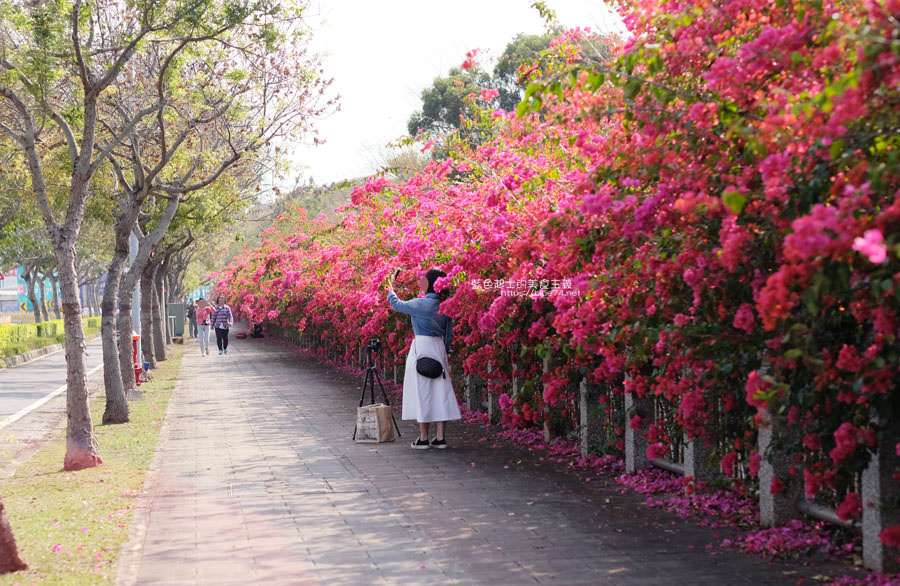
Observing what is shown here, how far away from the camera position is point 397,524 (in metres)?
6.96

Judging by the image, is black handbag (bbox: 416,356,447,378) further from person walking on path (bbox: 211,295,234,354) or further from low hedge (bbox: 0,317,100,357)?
person walking on path (bbox: 211,295,234,354)

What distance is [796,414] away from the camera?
16.7ft

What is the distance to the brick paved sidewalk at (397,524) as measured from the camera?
5.66m

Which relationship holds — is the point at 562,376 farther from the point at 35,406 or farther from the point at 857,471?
the point at 35,406

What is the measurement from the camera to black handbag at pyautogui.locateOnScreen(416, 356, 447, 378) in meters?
10.4

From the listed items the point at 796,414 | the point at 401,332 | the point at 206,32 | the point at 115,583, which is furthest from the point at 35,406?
the point at 796,414

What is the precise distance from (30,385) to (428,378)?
1526 cm

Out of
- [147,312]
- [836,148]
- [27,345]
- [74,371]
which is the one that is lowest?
[27,345]

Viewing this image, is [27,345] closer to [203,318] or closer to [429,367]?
[203,318]

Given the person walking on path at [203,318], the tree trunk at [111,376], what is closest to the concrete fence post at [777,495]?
the tree trunk at [111,376]

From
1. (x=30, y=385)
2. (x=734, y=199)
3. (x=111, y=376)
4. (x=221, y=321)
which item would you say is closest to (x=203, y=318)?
(x=221, y=321)

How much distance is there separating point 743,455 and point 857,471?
6.21 ft

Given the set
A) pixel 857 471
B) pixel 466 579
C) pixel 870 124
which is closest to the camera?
pixel 870 124

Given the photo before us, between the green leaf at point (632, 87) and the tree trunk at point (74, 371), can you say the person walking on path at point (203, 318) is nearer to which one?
the tree trunk at point (74, 371)
